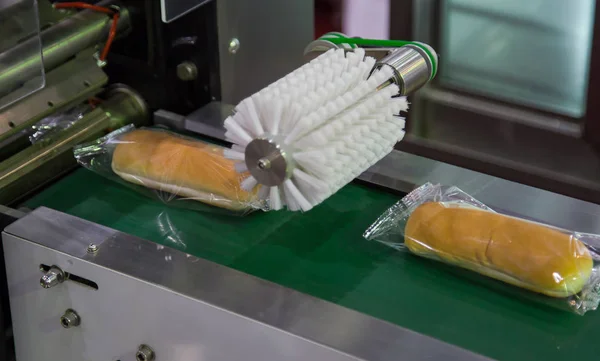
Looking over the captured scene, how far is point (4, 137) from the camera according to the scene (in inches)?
35.2

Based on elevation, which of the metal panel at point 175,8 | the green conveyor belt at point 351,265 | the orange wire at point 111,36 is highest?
the metal panel at point 175,8

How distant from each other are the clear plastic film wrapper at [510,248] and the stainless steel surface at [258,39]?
0.36 meters

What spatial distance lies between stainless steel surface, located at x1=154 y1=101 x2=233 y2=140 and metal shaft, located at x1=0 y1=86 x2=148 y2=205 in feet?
0.12

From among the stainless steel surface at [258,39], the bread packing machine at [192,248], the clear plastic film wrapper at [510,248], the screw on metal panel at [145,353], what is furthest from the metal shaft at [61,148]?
the clear plastic film wrapper at [510,248]

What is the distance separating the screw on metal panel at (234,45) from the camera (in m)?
1.07

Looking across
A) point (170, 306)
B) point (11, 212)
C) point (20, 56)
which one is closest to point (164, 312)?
point (170, 306)

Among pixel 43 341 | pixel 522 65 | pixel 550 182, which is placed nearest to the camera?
pixel 43 341

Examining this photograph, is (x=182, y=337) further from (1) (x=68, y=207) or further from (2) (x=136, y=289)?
(1) (x=68, y=207)

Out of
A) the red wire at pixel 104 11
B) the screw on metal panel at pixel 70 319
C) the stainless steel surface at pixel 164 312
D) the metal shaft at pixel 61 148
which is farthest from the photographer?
the red wire at pixel 104 11

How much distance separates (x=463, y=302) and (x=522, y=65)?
1079 millimetres

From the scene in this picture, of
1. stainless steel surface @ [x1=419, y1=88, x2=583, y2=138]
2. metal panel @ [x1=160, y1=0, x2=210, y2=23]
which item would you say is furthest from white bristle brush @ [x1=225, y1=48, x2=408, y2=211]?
stainless steel surface @ [x1=419, y1=88, x2=583, y2=138]

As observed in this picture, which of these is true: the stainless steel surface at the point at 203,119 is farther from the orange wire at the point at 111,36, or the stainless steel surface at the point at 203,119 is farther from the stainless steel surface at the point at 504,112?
the stainless steel surface at the point at 504,112

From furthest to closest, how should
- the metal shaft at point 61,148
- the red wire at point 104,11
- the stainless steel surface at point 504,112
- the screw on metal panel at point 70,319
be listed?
1. the stainless steel surface at point 504,112
2. the red wire at point 104,11
3. the metal shaft at point 61,148
4. the screw on metal panel at point 70,319

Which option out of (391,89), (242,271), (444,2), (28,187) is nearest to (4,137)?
(28,187)
